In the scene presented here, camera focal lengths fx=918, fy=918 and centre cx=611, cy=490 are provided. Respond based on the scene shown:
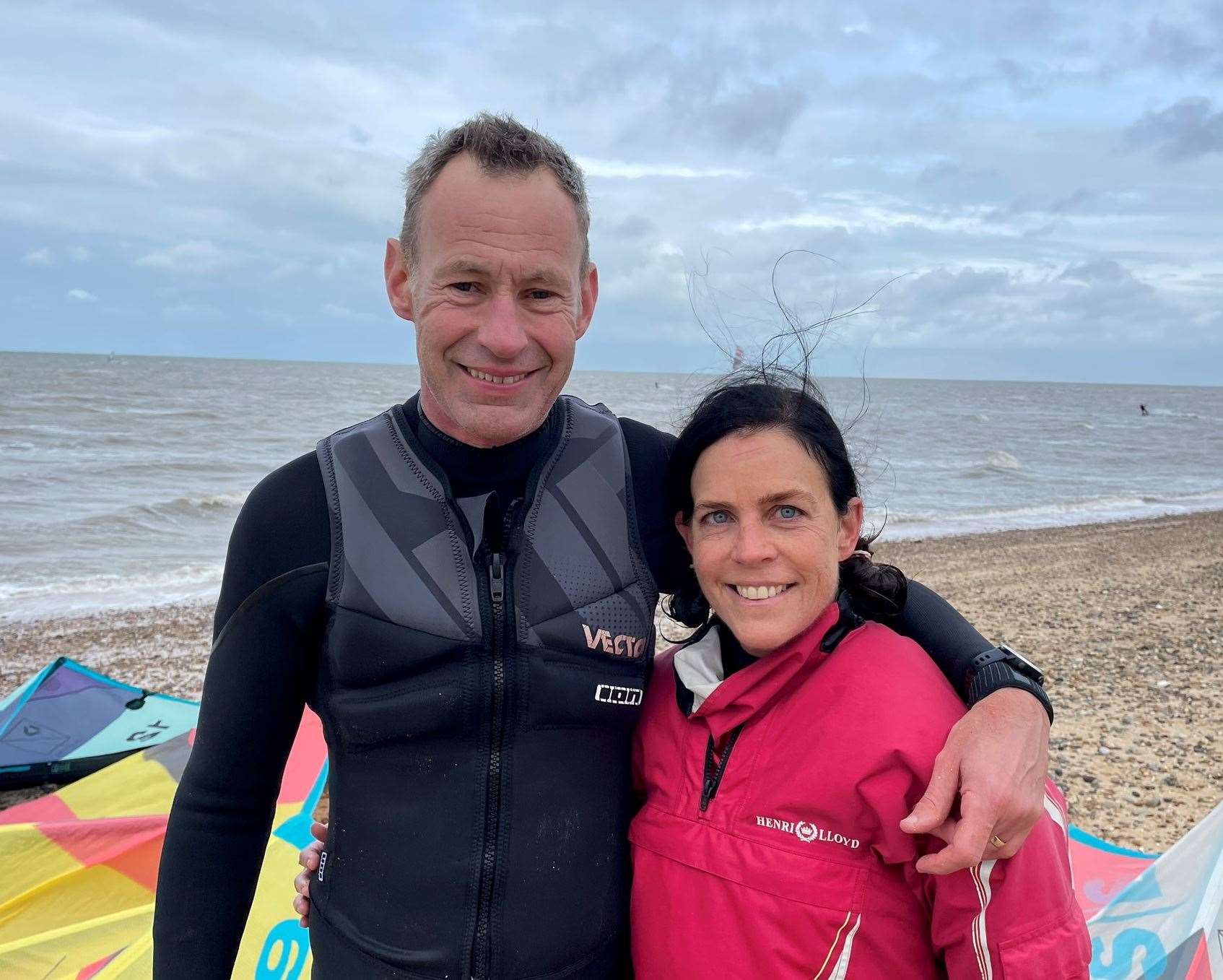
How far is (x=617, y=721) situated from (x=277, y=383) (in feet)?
237

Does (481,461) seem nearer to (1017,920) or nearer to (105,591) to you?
(1017,920)

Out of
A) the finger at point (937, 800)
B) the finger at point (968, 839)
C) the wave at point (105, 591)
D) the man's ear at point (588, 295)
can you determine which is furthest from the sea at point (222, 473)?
the finger at point (968, 839)

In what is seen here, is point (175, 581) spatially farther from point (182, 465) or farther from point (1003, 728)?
point (1003, 728)

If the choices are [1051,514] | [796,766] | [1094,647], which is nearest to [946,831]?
[796,766]

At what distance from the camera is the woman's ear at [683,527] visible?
212cm

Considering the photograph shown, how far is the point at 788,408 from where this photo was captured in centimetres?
206

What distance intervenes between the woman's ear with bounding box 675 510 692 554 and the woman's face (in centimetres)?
6

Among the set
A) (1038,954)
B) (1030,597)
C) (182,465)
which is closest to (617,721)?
(1038,954)

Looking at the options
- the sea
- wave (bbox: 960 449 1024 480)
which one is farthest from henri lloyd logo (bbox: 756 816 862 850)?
wave (bbox: 960 449 1024 480)

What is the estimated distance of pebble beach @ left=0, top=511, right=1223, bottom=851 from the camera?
17.9 ft

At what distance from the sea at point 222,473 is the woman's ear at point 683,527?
11.2 inches

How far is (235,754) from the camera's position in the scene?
1.91m

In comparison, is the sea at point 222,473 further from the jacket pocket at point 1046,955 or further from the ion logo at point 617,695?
the jacket pocket at point 1046,955

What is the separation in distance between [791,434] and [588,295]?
0.57 m
